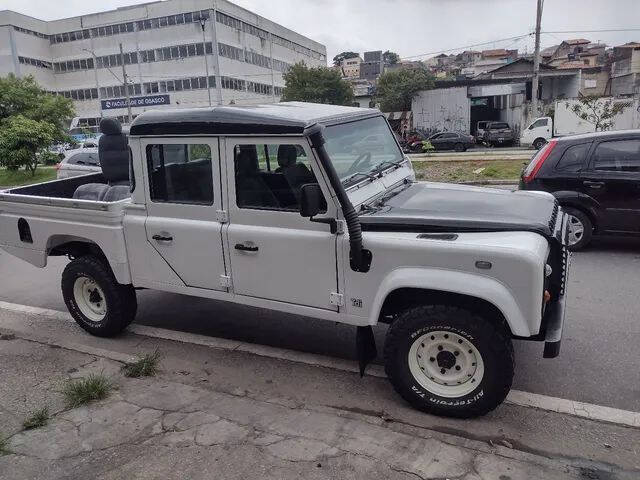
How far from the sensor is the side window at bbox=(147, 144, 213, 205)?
4.34m

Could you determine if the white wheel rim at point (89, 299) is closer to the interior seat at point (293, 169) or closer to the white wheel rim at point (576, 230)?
the interior seat at point (293, 169)

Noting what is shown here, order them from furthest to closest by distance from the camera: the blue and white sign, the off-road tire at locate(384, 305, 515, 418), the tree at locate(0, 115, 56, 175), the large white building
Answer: the large white building → the blue and white sign → the tree at locate(0, 115, 56, 175) → the off-road tire at locate(384, 305, 515, 418)

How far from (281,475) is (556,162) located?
20.2ft

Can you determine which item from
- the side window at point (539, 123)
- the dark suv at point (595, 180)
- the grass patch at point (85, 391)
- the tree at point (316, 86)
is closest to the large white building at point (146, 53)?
the tree at point (316, 86)

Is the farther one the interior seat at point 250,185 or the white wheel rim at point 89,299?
the white wheel rim at point 89,299

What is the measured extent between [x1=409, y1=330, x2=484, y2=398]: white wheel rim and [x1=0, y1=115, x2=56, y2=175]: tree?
79.4 feet

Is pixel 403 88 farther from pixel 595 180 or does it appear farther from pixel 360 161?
pixel 360 161

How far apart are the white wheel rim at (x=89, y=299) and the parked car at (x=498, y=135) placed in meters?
30.2

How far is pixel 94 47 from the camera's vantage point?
68.6 m

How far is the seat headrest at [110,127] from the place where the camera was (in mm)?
6180

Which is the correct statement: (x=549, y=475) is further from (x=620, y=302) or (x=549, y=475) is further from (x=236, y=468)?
(x=620, y=302)

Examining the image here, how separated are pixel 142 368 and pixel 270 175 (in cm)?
203

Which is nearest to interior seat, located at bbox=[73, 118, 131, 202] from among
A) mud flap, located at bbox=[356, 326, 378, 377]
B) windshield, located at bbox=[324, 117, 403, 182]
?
windshield, located at bbox=[324, 117, 403, 182]

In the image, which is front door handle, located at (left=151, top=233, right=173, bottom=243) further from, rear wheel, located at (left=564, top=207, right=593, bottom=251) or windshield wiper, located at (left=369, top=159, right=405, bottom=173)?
rear wheel, located at (left=564, top=207, right=593, bottom=251)
